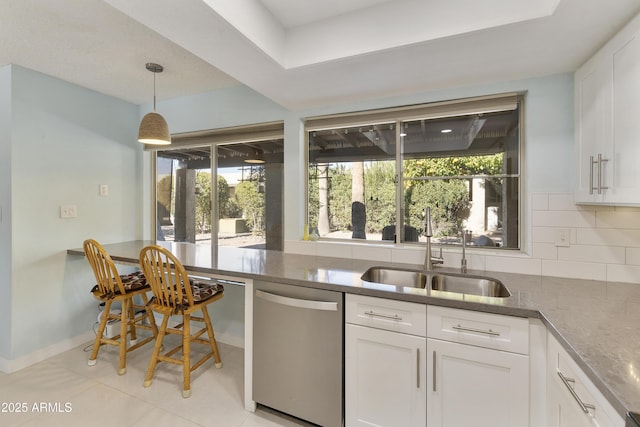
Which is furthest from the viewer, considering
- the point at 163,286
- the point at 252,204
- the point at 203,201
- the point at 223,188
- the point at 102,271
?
the point at 203,201

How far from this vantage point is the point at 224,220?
10.0 ft

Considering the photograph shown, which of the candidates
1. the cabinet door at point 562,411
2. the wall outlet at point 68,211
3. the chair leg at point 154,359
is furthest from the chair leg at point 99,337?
the cabinet door at point 562,411

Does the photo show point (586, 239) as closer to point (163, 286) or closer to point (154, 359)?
point (163, 286)

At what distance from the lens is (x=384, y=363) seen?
151 cm

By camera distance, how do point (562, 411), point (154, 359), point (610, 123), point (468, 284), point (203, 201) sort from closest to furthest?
1. point (562, 411)
2. point (610, 123)
3. point (468, 284)
4. point (154, 359)
5. point (203, 201)

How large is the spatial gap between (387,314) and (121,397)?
6.34 ft

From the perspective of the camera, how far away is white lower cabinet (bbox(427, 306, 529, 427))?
1282mm

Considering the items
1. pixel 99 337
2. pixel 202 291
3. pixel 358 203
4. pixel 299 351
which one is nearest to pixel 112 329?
pixel 99 337

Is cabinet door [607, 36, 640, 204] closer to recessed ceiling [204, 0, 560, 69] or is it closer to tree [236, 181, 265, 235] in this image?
recessed ceiling [204, 0, 560, 69]

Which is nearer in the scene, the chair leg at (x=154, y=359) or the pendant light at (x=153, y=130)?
the chair leg at (x=154, y=359)

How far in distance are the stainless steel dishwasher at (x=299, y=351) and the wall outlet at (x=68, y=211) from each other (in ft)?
6.95

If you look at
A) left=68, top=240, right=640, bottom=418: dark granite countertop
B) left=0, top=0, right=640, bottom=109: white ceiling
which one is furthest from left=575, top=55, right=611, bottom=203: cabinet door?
left=68, top=240, right=640, bottom=418: dark granite countertop

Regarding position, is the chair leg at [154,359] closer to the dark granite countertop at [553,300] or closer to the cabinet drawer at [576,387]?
the dark granite countertop at [553,300]

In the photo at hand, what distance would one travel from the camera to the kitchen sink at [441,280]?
1.75m
